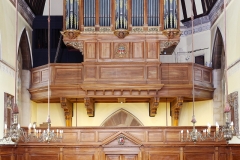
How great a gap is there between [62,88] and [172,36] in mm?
4327

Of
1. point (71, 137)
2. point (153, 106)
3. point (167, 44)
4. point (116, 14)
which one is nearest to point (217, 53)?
point (167, 44)

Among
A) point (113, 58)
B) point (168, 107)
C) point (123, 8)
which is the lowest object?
point (168, 107)

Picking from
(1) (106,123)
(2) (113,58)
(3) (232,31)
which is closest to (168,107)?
(1) (106,123)

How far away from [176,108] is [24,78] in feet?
19.1

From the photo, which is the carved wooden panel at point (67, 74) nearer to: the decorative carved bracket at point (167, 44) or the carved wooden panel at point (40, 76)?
the carved wooden panel at point (40, 76)

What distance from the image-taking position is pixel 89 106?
20.8m

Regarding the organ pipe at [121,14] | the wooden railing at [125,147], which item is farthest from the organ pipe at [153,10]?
the wooden railing at [125,147]

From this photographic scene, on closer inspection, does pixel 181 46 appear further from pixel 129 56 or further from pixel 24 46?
pixel 24 46

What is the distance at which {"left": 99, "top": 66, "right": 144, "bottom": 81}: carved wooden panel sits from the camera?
19547mm

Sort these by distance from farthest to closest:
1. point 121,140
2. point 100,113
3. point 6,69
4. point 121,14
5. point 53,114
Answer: point 100,113 → point 53,114 → point 121,14 → point 121,140 → point 6,69

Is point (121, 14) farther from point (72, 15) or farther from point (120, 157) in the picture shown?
point (120, 157)

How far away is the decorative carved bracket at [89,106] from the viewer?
20.0 m

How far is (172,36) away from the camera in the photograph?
19.6 m

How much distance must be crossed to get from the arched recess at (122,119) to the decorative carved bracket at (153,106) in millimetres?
768
